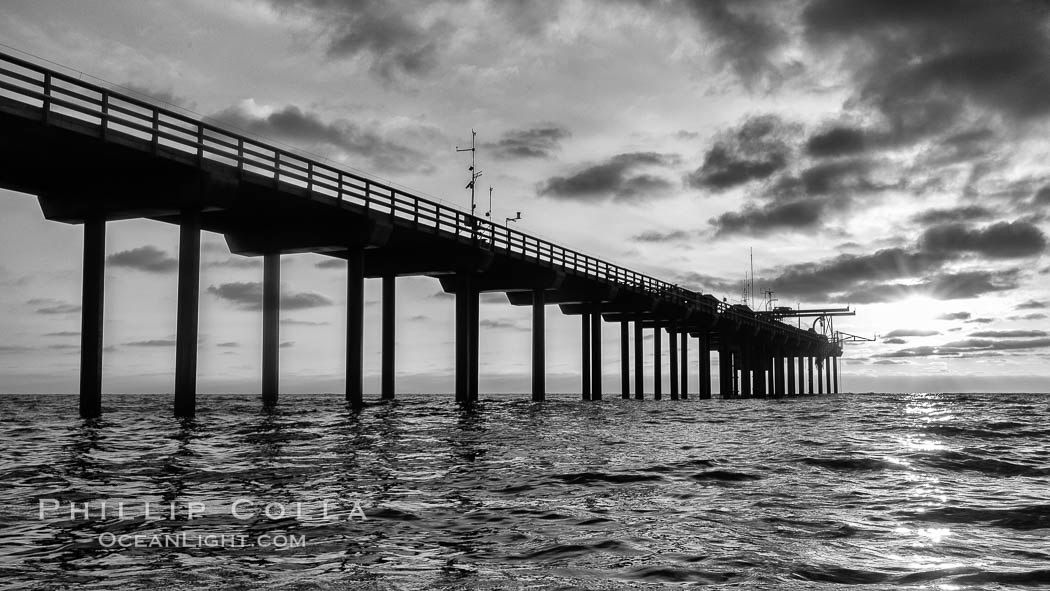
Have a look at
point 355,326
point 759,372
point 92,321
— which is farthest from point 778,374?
point 92,321

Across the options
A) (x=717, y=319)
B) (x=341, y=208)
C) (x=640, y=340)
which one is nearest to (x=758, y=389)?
(x=717, y=319)

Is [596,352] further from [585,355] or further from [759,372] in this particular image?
[759,372]

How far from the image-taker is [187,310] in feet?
81.9

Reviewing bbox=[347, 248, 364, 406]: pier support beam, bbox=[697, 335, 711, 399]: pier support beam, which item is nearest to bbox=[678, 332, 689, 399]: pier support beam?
bbox=[697, 335, 711, 399]: pier support beam

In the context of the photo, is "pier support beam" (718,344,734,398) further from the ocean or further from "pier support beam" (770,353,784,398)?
the ocean

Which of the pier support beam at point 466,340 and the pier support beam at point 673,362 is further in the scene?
the pier support beam at point 673,362

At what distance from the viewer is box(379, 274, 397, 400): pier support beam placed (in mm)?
38469

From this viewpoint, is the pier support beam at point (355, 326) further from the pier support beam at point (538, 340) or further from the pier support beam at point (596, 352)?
the pier support beam at point (596, 352)

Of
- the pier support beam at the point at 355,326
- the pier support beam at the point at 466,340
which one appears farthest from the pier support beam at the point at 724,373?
the pier support beam at the point at 355,326

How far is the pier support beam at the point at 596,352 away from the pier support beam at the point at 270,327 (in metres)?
22.2

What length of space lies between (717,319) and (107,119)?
5476 centimetres

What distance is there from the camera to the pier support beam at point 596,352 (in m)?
50.2

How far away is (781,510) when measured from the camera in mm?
8953

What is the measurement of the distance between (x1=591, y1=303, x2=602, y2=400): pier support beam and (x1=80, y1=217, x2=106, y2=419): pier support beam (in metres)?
31.0
